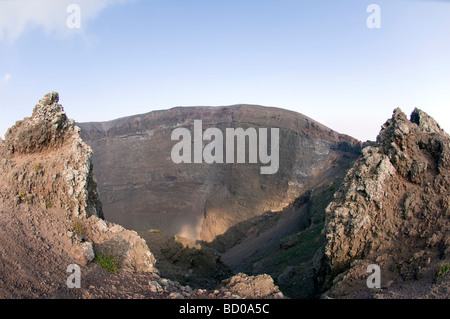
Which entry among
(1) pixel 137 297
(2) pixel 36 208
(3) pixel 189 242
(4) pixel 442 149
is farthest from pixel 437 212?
(3) pixel 189 242

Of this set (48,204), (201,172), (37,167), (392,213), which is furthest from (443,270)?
(201,172)

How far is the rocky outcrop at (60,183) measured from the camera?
26.0 feet

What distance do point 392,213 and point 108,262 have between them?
6924 millimetres

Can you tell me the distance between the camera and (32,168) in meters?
8.52

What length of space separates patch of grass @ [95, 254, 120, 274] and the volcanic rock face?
28.7 metres

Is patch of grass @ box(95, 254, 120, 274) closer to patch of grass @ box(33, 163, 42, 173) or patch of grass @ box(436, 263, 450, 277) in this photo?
patch of grass @ box(33, 163, 42, 173)

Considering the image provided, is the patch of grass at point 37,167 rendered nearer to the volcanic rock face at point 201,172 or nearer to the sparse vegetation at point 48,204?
the sparse vegetation at point 48,204

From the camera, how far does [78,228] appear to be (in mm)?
8117

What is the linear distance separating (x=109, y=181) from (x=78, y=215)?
39.1 meters

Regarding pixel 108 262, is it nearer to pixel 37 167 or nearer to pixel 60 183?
pixel 60 183

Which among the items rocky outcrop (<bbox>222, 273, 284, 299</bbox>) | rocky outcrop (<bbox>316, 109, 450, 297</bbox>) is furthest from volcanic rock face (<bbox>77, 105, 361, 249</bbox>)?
rocky outcrop (<bbox>222, 273, 284, 299</bbox>)

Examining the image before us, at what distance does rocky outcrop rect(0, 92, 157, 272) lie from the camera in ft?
26.0

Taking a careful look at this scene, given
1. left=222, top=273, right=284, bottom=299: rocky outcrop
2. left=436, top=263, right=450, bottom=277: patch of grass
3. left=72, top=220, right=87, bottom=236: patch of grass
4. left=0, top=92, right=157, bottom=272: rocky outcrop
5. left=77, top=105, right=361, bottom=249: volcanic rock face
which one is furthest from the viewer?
left=77, top=105, right=361, bottom=249: volcanic rock face
